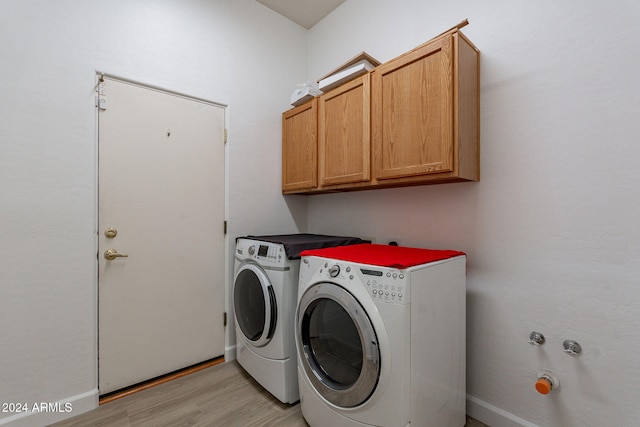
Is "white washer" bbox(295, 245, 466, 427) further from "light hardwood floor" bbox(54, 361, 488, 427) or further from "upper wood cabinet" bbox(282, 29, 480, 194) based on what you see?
"upper wood cabinet" bbox(282, 29, 480, 194)

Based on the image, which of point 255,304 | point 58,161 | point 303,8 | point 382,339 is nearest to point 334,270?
point 382,339

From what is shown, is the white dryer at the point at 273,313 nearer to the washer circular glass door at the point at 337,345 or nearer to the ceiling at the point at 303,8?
the washer circular glass door at the point at 337,345

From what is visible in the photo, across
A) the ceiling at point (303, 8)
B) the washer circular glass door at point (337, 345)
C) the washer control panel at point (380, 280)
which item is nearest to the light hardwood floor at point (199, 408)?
the washer circular glass door at point (337, 345)

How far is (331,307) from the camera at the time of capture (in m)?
1.35

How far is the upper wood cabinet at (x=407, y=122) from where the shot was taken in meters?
1.39

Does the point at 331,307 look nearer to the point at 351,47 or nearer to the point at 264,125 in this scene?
the point at 264,125

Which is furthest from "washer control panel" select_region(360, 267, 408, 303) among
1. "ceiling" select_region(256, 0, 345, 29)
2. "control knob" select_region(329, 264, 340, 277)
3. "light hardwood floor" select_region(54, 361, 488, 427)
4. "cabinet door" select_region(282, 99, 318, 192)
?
"ceiling" select_region(256, 0, 345, 29)

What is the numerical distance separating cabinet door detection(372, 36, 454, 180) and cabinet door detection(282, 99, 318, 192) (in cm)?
59

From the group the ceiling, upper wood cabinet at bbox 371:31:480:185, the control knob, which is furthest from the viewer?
the ceiling

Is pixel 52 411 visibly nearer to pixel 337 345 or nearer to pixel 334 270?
pixel 337 345

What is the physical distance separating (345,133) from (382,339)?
1332 millimetres

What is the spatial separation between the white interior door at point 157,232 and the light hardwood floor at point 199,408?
15 cm

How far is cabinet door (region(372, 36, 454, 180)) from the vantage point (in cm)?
139

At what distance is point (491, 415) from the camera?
4.95ft
